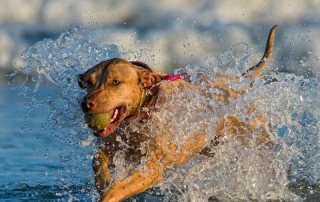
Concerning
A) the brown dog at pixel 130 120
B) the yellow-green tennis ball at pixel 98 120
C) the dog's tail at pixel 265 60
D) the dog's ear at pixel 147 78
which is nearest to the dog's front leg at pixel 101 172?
the brown dog at pixel 130 120

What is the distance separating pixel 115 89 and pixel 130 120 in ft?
0.93

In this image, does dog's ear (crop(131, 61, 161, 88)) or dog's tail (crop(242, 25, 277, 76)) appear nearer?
dog's ear (crop(131, 61, 161, 88))

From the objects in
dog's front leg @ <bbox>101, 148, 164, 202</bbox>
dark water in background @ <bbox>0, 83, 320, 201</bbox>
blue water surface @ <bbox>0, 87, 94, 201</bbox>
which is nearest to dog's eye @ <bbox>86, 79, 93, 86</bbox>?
dog's front leg @ <bbox>101, 148, 164, 202</bbox>

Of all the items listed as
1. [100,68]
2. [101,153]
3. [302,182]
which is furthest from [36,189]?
[302,182]

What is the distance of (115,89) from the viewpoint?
4.48 m

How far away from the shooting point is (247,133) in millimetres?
5488

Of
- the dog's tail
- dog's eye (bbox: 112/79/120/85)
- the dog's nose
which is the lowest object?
the dog's tail

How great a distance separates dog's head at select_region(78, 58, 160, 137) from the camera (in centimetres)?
431

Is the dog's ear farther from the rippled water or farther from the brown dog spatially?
the rippled water

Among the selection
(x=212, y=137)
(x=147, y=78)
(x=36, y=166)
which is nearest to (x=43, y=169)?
(x=36, y=166)

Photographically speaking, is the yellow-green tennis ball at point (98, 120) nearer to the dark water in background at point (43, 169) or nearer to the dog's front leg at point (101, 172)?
the dog's front leg at point (101, 172)

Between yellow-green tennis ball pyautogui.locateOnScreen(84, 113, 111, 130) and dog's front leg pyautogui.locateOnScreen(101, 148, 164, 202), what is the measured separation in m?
0.38

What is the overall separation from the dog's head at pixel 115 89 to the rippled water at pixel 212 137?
1.48 feet

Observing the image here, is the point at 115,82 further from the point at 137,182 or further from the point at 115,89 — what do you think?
the point at 137,182
